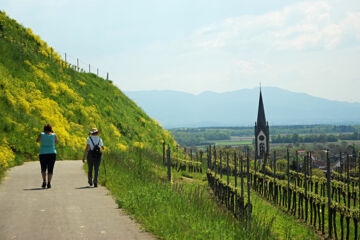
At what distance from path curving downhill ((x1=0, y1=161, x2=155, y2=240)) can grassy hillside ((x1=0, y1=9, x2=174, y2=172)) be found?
186 inches

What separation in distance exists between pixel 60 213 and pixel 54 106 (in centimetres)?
2150

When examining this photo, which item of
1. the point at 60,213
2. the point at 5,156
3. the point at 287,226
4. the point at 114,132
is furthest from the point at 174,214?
the point at 114,132

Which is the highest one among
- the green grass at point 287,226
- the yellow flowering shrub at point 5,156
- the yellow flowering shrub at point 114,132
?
the yellow flowering shrub at point 114,132

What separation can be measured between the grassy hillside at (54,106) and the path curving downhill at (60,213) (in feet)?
15.5

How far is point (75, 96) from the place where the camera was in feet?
115

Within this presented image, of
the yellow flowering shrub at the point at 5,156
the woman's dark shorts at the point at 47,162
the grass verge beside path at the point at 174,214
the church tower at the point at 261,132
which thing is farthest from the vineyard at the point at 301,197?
the church tower at the point at 261,132

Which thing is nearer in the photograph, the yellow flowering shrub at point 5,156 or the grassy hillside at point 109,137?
the grassy hillside at point 109,137

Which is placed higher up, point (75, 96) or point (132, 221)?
point (75, 96)

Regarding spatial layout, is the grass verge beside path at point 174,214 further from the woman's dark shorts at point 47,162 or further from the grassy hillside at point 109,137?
the woman's dark shorts at point 47,162

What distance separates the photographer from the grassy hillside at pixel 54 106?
74.0 ft

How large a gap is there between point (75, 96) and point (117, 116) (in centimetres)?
610

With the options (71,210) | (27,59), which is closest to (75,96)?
(27,59)

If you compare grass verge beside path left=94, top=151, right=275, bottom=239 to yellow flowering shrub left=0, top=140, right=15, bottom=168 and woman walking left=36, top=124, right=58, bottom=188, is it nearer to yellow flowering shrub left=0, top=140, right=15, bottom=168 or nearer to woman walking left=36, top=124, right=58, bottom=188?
woman walking left=36, top=124, right=58, bottom=188

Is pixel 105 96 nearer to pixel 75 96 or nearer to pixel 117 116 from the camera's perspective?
pixel 117 116
